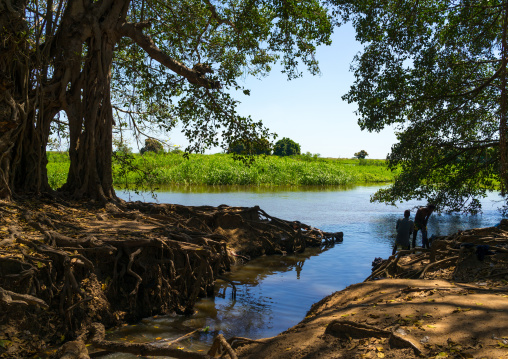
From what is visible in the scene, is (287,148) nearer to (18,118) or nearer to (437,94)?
(437,94)

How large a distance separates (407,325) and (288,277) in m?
6.52

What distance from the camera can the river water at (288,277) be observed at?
6.86 metres

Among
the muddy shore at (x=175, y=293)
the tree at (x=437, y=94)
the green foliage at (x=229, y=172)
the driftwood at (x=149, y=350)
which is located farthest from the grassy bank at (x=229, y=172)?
the driftwood at (x=149, y=350)

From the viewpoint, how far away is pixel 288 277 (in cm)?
1061

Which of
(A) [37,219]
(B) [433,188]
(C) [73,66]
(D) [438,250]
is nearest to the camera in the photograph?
(A) [37,219]

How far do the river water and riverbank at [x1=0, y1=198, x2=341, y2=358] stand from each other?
15.9 inches

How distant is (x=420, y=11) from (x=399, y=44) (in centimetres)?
93

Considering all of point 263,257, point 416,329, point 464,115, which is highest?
point 464,115

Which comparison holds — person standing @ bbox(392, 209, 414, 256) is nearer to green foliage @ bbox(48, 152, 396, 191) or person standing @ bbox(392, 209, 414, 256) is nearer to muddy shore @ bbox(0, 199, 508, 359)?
muddy shore @ bbox(0, 199, 508, 359)

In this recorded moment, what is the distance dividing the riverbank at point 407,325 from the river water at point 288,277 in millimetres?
1628

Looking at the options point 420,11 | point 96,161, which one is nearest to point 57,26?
point 96,161

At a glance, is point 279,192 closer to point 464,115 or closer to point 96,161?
point 464,115

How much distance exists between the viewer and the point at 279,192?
30.4m

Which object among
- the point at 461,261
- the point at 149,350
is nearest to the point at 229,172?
the point at 461,261
